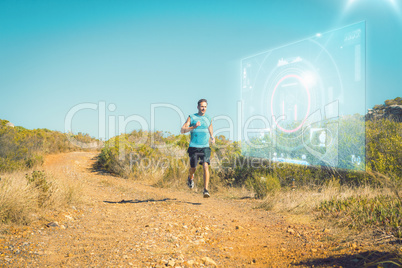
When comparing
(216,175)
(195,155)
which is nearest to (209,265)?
(195,155)

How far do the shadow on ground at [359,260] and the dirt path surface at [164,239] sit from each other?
1.3 inches

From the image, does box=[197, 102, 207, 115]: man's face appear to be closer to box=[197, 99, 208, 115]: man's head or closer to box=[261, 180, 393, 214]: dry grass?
box=[197, 99, 208, 115]: man's head

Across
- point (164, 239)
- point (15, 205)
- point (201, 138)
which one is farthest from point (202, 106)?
point (15, 205)

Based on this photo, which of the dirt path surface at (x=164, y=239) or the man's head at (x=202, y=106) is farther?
the man's head at (x=202, y=106)

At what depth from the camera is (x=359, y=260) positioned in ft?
10.3

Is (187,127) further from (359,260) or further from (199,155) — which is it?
(359,260)

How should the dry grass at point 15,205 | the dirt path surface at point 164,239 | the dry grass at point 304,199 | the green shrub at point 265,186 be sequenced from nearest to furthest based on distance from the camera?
the dirt path surface at point 164,239, the dry grass at point 15,205, the dry grass at point 304,199, the green shrub at point 265,186

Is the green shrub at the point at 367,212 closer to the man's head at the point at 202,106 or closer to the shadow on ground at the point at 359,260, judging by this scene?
the shadow on ground at the point at 359,260

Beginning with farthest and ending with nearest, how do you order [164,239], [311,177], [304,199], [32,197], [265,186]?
[311,177]
[265,186]
[304,199]
[32,197]
[164,239]

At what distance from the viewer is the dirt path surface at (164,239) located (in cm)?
330

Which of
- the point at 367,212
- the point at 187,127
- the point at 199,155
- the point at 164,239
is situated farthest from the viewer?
the point at 199,155

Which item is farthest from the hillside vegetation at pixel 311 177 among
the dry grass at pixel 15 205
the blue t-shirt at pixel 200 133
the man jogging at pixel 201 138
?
the dry grass at pixel 15 205

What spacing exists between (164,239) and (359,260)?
2333mm

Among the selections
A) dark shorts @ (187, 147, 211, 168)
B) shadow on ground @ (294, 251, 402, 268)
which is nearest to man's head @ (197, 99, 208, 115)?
dark shorts @ (187, 147, 211, 168)
